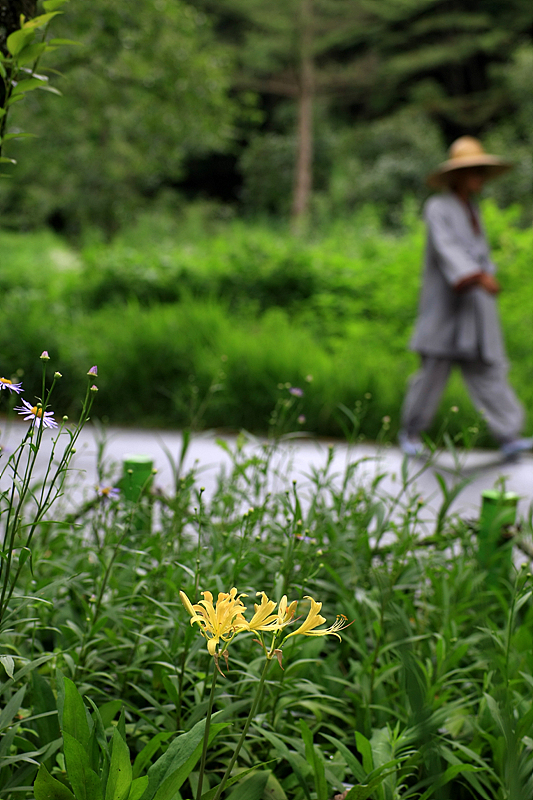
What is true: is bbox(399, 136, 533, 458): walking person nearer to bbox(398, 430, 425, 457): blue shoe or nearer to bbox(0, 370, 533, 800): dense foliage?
bbox(398, 430, 425, 457): blue shoe

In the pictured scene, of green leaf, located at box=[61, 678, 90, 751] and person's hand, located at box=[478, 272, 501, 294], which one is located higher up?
person's hand, located at box=[478, 272, 501, 294]

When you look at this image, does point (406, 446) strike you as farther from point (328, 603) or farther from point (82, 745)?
point (82, 745)

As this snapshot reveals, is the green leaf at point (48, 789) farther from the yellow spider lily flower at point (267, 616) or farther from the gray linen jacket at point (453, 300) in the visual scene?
the gray linen jacket at point (453, 300)

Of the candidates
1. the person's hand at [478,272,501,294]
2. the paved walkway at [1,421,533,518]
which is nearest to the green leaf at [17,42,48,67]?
the paved walkway at [1,421,533,518]

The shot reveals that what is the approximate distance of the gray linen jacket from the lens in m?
4.79

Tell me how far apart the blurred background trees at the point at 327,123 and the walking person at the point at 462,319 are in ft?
28.1

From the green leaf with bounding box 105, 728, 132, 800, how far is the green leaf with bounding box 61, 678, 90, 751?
8 cm

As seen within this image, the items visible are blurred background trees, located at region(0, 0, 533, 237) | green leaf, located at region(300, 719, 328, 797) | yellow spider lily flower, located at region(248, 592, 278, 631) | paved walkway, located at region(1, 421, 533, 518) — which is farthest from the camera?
blurred background trees, located at region(0, 0, 533, 237)

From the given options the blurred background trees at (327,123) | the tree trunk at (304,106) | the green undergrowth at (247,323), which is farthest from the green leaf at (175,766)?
the tree trunk at (304,106)

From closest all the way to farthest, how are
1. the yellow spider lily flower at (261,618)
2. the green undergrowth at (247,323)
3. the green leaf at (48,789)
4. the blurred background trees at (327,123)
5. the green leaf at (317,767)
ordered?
the yellow spider lily flower at (261,618) → the green leaf at (48,789) → the green leaf at (317,767) → the green undergrowth at (247,323) → the blurred background trees at (327,123)

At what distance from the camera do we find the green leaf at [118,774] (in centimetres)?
96

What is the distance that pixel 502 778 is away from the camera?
130cm

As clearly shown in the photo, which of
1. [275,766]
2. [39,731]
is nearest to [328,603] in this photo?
[275,766]

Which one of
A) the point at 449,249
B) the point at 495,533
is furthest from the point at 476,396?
the point at 495,533
